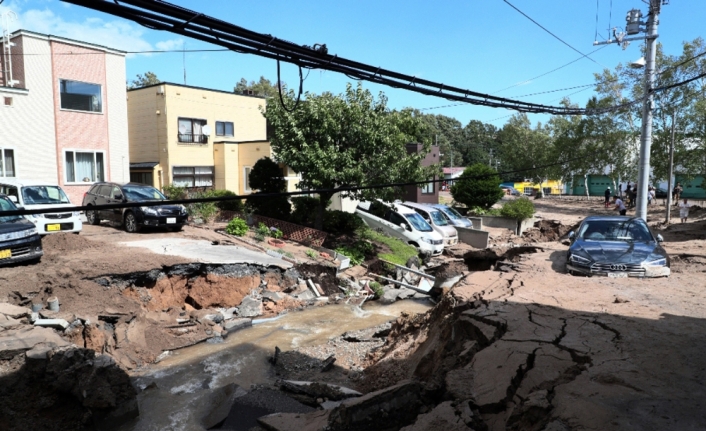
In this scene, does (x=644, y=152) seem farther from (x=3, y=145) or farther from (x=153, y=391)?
(x=3, y=145)

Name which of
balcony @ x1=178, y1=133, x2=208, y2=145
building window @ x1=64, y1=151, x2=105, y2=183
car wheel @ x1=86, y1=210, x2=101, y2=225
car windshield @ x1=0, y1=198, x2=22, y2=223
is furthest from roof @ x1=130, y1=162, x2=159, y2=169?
car windshield @ x1=0, y1=198, x2=22, y2=223

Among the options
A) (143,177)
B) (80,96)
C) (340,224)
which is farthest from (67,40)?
(340,224)

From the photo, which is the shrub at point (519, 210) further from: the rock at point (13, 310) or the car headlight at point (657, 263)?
the rock at point (13, 310)

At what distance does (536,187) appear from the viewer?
60688mm

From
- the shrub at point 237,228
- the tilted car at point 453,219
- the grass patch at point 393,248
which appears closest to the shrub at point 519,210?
the tilted car at point 453,219

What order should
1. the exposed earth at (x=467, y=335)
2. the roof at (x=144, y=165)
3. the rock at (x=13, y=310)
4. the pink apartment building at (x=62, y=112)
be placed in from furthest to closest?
the roof at (x=144, y=165) → the pink apartment building at (x=62, y=112) → the rock at (x=13, y=310) → the exposed earth at (x=467, y=335)

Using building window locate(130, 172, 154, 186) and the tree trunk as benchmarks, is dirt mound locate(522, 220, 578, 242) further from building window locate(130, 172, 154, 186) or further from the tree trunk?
building window locate(130, 172, 154, 186)

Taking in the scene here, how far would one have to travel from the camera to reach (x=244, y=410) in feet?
23.4

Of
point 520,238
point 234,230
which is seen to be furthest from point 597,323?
point 520,238

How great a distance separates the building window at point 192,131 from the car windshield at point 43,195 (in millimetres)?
10957

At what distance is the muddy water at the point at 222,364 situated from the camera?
25.6ft

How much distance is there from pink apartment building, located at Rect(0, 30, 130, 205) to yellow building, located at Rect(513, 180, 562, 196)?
4591cm

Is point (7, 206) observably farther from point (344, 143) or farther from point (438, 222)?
point (438, 222)

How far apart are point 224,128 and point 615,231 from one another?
2165 cm
